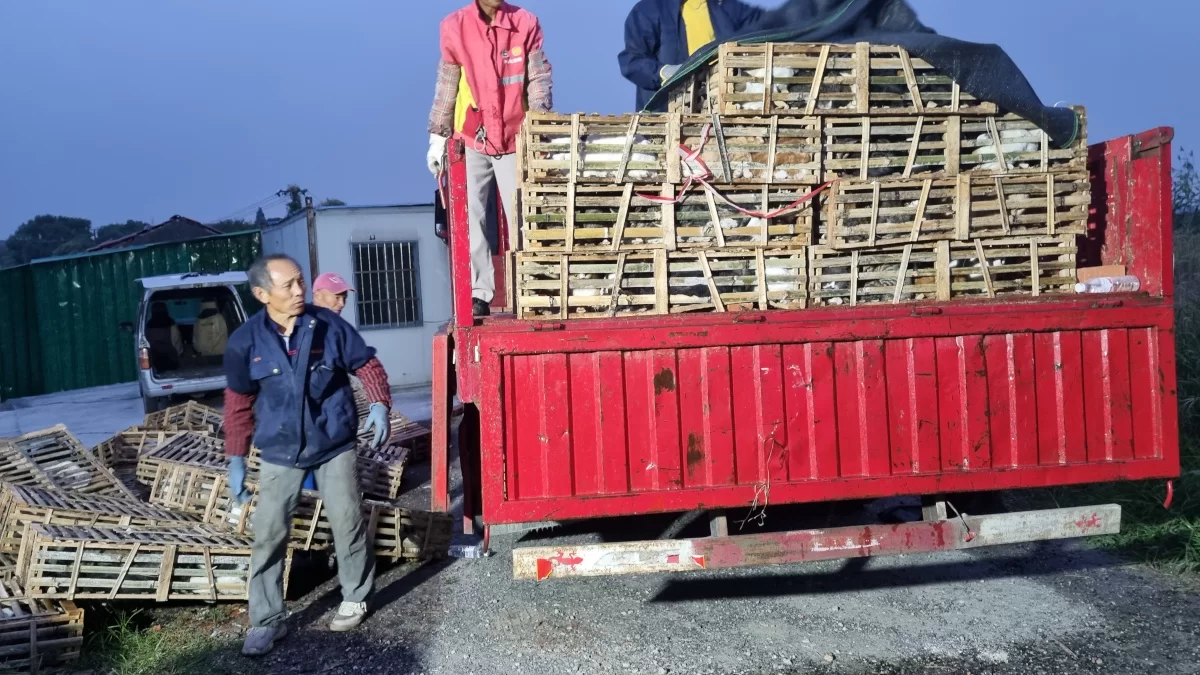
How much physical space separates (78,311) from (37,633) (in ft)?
54.5

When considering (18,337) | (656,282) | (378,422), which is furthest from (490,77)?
(18,337)

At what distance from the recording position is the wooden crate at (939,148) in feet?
14.8

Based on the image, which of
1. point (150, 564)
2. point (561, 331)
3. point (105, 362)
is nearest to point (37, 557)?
point (150, 564)

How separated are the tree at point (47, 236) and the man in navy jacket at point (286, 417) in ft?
161

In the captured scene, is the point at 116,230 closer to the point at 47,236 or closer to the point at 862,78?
the point at 47,236

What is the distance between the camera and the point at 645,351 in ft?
13.2

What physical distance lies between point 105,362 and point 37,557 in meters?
16.2

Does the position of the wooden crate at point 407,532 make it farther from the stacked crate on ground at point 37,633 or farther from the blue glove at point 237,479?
the stacked crate on ground at point 37,633

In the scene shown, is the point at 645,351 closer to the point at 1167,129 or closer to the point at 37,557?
the point at 1167,129

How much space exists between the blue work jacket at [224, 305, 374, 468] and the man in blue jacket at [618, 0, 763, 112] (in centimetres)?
292

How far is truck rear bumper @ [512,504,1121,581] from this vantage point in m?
4.01

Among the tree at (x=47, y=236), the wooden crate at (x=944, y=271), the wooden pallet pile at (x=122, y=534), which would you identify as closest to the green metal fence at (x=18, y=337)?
the wooden pallet pile at (x=122, y=534)

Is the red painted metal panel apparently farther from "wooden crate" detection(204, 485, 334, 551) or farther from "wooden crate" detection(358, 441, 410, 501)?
"wooden crate" detection(358, 441, 410, 501)

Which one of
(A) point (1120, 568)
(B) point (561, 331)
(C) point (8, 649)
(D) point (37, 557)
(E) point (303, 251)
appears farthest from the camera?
(E) point (303, 251)
